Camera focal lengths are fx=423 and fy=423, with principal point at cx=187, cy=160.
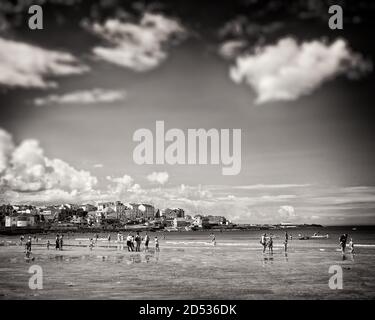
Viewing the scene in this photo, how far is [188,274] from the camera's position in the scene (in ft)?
70.8

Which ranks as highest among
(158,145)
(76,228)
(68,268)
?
(158,145)

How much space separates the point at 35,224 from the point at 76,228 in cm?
1720

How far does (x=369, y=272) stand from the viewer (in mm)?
22672

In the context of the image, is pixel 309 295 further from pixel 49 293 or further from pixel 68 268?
pixel 68 268

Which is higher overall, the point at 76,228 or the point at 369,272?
the point at 369,272

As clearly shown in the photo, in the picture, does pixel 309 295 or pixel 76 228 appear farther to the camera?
pixel 76 228
